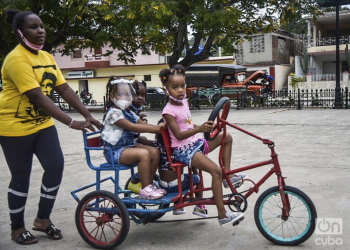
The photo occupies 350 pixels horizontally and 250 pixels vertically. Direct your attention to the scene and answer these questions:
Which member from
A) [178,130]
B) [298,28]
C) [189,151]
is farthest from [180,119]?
[298,28]

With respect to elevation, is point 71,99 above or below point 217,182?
above

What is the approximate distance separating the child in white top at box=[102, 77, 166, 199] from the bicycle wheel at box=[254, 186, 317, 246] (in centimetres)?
85

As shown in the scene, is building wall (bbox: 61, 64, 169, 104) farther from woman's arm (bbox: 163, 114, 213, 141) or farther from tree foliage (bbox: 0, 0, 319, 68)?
woman's arm (bbox: 163, 114, 213, 141)

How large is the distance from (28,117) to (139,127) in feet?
3.09

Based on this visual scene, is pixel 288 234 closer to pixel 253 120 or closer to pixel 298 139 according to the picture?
pixel 298 139

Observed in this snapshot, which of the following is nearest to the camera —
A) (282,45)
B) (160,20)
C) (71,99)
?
(71,99)

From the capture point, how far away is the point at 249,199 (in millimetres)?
4957

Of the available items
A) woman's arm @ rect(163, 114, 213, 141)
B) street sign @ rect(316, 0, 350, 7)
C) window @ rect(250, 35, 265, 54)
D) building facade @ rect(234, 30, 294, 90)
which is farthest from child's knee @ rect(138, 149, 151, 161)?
window @ rect(250, 35, 265, 54)

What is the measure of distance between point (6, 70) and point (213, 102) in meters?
19.1

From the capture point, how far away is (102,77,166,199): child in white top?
3.69 meters

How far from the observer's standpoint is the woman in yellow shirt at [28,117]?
3611mm

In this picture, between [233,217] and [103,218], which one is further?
[103,218]

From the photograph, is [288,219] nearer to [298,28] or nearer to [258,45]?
[258,45]

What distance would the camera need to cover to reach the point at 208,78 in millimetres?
27250
